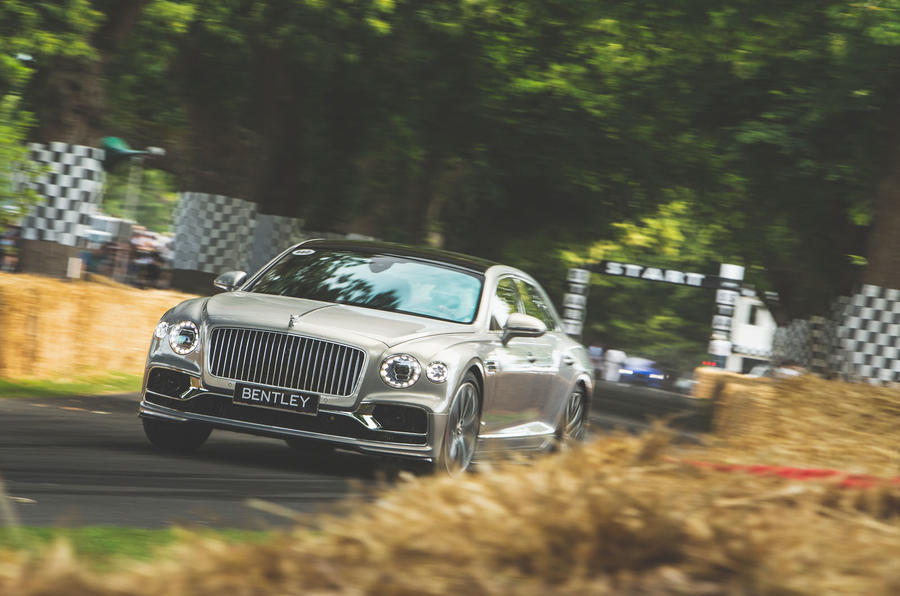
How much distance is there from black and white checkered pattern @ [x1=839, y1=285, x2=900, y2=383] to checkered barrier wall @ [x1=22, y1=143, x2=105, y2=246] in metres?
9.65

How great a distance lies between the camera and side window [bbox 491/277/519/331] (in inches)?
397

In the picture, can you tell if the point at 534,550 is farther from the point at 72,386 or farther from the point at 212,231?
the point at 212,231

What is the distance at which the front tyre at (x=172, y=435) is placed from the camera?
9.51m

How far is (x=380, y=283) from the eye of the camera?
994cm

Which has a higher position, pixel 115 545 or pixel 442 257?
pixel 442 257

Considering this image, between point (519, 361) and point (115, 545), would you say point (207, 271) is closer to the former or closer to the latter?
point (519, 361)

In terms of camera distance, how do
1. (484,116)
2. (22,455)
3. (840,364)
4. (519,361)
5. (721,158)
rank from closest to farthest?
(22,455)
(519,361)
(840,364)
(721,158)
(484,116)

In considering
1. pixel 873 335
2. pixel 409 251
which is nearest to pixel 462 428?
pixel 409 251

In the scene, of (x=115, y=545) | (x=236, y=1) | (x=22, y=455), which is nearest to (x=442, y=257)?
(x=22, y=455)

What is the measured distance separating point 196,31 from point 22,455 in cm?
1541

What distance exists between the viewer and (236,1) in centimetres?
2078

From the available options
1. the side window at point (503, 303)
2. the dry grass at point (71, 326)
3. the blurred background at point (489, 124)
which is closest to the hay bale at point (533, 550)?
the side window at point (503, 303)

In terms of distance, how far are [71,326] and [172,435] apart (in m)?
5.20

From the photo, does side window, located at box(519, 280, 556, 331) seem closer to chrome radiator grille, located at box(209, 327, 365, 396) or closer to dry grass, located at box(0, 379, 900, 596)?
chrome radiator grille, located at box(209, 327, 365, 396)
